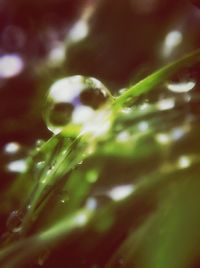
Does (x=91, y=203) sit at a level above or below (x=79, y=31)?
below

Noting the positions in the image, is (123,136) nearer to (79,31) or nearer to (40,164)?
(40,164)

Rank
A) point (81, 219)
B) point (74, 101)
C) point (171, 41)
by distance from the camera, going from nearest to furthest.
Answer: point (81, 219) → point (74, 101) → point (171, 41)

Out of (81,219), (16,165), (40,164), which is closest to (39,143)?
(16,165)

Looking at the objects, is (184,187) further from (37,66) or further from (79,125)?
(37,66)

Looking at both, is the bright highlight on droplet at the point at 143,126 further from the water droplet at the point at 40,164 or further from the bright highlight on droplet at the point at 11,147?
the bright highlight on droplet at the point at 11,147

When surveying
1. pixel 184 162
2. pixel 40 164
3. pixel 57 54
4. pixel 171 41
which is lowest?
pixel 184 162

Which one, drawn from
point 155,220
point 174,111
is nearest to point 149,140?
point 174,111
